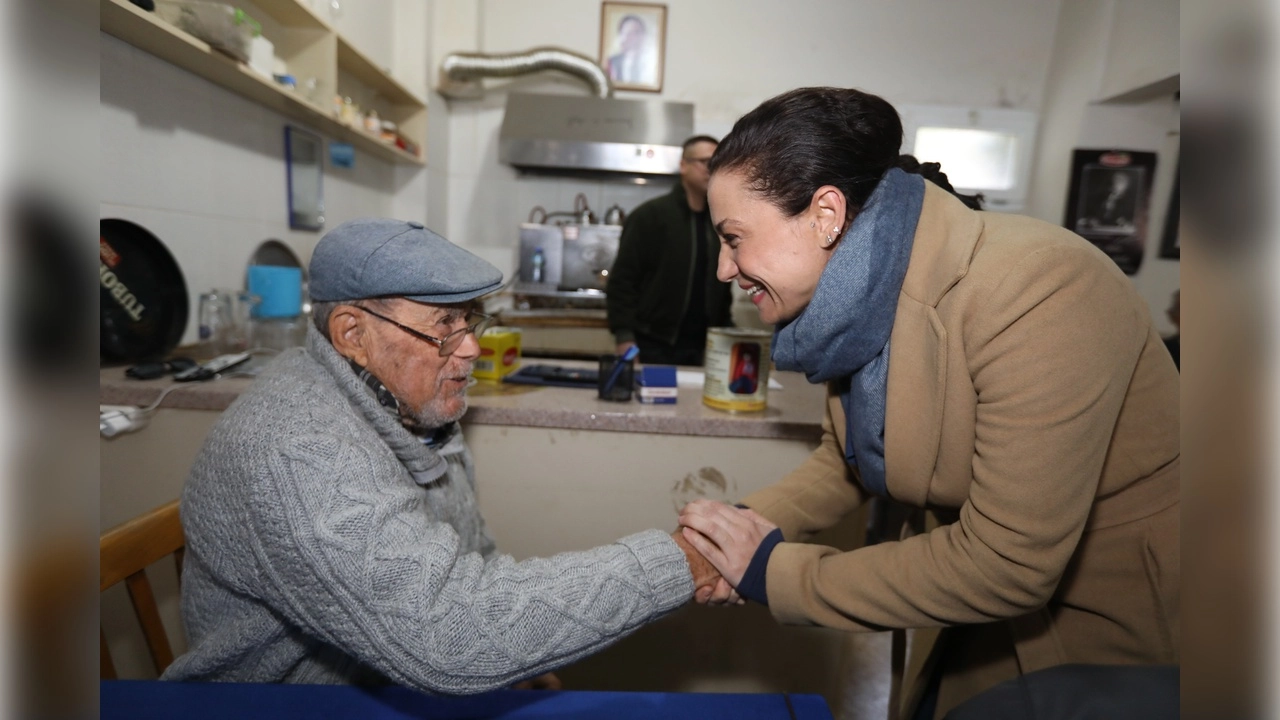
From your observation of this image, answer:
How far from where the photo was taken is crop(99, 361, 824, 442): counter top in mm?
1428

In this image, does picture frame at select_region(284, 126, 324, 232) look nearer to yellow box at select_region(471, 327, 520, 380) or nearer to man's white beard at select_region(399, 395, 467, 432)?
yellow box at select_region(471, 327, 520, 380)

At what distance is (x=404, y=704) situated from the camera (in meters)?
0.77

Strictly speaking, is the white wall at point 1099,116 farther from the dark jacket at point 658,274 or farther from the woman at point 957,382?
the dark jacket at point 658,274

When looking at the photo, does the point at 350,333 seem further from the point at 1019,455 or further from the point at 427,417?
the point at 1019,455

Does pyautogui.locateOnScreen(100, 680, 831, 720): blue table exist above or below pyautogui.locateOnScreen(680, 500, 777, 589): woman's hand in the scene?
below

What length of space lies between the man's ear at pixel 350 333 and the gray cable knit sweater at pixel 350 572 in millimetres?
38

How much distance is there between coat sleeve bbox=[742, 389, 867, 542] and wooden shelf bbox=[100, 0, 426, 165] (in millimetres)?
1307

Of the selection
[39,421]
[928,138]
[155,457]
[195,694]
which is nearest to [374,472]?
[195,694]

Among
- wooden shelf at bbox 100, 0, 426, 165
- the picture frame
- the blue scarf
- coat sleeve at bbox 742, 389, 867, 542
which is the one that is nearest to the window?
the blue scarf

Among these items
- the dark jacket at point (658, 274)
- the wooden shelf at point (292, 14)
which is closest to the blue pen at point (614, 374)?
the dark jacket at point (658, 274)

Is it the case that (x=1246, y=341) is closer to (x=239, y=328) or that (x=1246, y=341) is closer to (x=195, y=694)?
(x=195, y=694)

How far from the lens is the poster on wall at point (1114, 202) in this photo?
795 mm

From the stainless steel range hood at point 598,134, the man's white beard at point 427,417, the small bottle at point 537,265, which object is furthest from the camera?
the small bottle at point 537,265

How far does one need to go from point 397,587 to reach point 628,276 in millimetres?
2128
